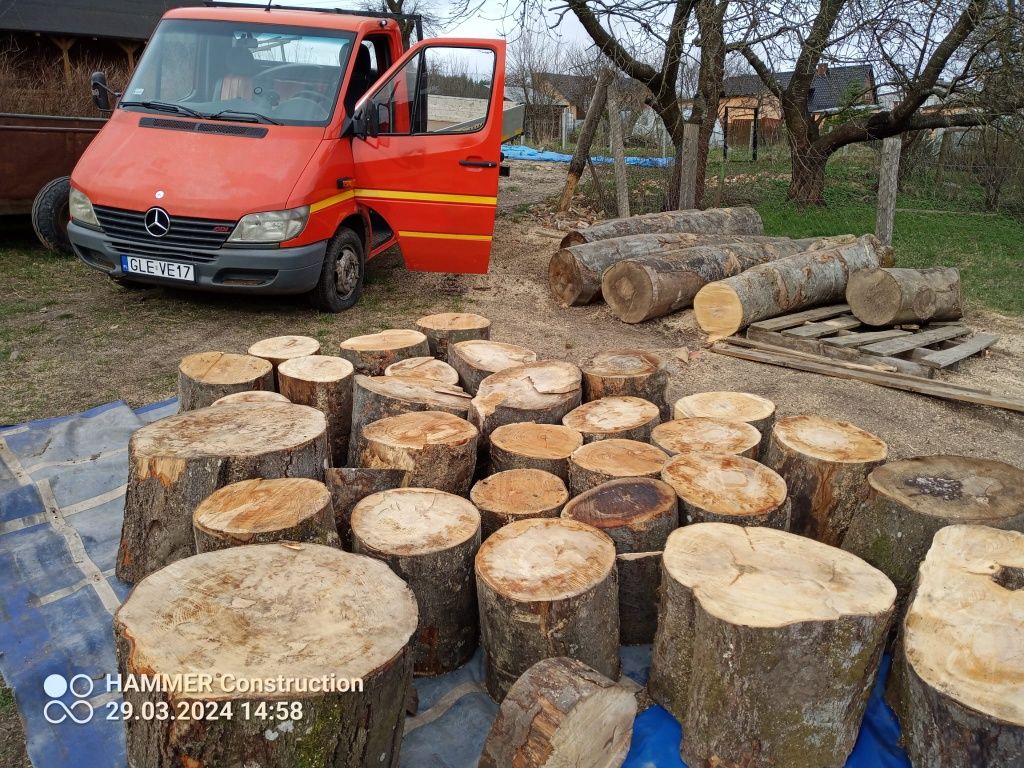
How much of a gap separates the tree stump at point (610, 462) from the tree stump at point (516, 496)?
0.08 meters

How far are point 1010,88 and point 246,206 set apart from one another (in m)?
9.91

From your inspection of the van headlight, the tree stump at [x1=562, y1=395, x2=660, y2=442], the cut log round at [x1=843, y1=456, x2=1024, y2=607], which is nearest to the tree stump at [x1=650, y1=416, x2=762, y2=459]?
the tree stump at [x1=562, y1=395, x2=660, y2=442]

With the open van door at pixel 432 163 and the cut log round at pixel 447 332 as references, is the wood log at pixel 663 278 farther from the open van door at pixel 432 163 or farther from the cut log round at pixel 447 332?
the cut log round at pixel 447 332

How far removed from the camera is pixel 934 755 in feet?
6.37

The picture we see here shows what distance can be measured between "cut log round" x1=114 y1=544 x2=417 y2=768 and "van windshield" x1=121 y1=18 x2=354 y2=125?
4.92 meters

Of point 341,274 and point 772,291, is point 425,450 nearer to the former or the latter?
point 341,274

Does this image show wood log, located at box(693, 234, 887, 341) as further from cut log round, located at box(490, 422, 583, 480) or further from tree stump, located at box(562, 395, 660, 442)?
cut log round, located at box(490, 422, 583, 480)

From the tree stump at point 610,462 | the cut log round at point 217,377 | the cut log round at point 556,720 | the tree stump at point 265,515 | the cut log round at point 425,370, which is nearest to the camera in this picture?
the cut log round at point 556,720

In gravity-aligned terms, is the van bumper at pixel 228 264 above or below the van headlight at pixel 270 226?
below

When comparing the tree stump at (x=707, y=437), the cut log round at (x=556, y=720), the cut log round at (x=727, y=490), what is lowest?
the cut log round at (x=556, y=720)

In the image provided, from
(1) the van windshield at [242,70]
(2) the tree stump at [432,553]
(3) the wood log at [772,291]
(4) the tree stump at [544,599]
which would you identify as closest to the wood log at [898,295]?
(3) the wood log at [772,291]

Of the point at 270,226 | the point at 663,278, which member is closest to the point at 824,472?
the point at 663,278

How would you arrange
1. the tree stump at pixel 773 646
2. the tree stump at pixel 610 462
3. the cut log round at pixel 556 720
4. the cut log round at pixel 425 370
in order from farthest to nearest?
the cut log round at pixel 425 370 → the tree stump at pixel 610 462 → the tree stump at pixel 773 646 → the cut log round at pixel 556 720

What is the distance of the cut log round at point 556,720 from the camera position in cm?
192
